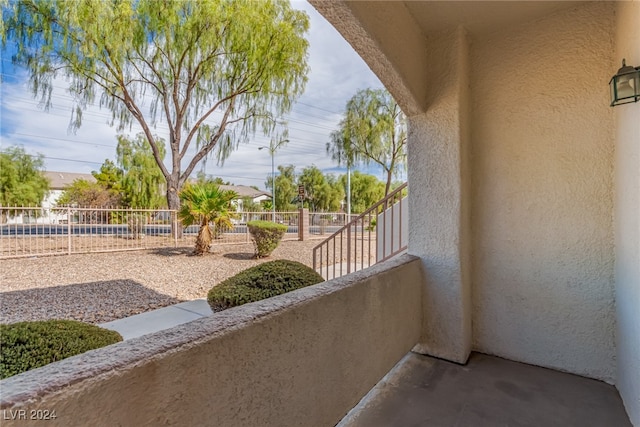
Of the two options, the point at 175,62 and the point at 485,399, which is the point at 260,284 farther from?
the point at 175,62

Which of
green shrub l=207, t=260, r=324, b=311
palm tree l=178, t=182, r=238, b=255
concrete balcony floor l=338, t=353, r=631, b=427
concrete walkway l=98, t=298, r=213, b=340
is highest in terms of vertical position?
palm tree l=178, t=182, r=238, b=255

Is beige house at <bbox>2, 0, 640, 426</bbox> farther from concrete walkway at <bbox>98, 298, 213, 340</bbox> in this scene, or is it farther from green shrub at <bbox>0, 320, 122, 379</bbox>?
concrete walkway at <bbox>98, 298, 213, 340</bbox>

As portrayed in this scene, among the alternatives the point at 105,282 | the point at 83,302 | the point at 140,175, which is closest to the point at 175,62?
the point at 140,175

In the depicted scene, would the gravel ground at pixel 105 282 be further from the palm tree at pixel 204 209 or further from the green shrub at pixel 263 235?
the palm tree at pixel 204 209

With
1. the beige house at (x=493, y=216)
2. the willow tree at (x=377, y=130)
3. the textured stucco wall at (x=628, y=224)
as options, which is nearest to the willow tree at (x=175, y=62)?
the willow tree at (x=377, y=130)

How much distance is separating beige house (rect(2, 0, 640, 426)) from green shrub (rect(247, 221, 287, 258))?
6.02 metres

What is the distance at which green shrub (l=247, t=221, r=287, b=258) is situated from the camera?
8234mm

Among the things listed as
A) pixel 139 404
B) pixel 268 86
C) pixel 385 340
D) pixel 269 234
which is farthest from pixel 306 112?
pixel 139 404

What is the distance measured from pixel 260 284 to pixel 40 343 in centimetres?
169

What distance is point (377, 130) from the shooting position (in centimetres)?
1252

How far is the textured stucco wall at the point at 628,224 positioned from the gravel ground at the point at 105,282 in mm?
4705

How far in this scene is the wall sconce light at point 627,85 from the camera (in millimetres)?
1638

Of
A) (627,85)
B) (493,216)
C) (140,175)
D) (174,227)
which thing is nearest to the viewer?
(627,85)

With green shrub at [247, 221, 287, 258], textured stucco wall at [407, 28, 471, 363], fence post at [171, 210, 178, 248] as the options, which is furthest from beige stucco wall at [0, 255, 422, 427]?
fence post at [171, 210, 178, 248]
